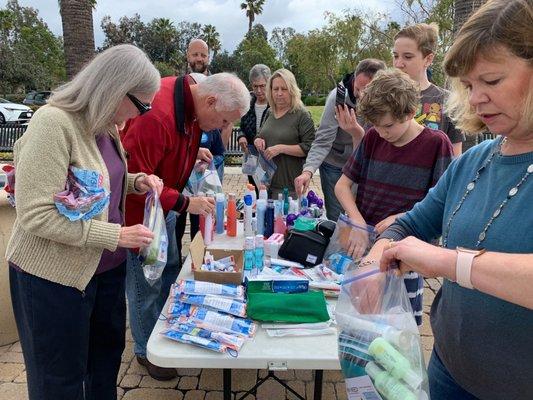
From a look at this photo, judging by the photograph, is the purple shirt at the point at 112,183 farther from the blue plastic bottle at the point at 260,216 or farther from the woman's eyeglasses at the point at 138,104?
the blue plastic bottle at the point at 260,216

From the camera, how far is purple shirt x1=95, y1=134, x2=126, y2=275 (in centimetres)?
175

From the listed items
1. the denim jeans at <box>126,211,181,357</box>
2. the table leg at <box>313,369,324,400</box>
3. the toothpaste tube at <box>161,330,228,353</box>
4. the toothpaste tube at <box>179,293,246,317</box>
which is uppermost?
the toothpaste tube at <box>179,293,246,317</box>

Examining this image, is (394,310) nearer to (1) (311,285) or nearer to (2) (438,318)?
(2) (438,318)

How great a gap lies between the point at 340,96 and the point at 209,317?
2.05 m

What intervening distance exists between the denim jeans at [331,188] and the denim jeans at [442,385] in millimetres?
2320

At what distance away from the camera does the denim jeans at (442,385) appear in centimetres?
122

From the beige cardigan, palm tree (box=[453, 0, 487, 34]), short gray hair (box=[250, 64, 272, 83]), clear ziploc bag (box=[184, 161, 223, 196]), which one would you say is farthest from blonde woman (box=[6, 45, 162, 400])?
palm tree (box=[453, 0, 487, 34])

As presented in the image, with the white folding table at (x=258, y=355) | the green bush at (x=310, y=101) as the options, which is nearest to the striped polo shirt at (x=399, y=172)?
the white folding table at (x=258, y=355)

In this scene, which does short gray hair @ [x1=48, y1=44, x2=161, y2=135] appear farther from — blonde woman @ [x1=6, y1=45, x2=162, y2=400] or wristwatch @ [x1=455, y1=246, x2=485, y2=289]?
wristwatch @ [x1=455, y1=246, x2=485, y2=289]

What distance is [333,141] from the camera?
345cm

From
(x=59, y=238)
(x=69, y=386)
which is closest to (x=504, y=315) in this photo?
(x=59, y=238)

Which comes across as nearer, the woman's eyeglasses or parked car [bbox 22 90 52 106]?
the woman's eyeglasses

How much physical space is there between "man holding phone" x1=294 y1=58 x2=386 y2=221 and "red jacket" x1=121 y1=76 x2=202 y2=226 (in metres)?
1.09

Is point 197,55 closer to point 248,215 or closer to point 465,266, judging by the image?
point 248,215
